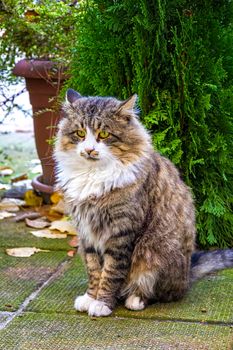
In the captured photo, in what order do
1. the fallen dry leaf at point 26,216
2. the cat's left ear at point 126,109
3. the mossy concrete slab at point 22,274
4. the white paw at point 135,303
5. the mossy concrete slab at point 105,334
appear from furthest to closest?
the fallen dry leaf at point 26,216 < the mossy concrete slab at point 22,274 < the white paw at point 135,303 < the cat's left ear at point 126,109 < the mossy concrete slab at point 105,334

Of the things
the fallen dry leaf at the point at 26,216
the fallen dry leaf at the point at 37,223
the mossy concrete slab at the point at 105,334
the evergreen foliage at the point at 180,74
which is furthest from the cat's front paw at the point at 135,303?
the fallen dry leaf at the point at 26,216

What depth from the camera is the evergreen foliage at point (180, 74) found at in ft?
14.6

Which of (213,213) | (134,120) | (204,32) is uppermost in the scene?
(204,32)

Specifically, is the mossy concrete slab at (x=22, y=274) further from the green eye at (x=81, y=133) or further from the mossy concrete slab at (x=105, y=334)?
the green eye at (x=81, y=133)

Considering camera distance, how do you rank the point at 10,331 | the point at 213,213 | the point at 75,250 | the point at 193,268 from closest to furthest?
1. the point at 10,331
2. the point at 193,268
3. the point at 213,213
4. the point at 75,250

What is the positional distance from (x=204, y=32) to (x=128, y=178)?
144 centimetres

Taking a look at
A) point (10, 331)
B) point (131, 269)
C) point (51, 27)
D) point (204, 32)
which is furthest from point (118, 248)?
point (51, 27)

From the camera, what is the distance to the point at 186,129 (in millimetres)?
4676

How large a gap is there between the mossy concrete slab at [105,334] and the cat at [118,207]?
0.17 metres

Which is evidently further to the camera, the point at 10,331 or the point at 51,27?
the point at 51,27

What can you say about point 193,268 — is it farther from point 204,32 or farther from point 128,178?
point 204,32

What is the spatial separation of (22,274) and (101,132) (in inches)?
52.9

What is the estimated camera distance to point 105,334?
11.1 feet

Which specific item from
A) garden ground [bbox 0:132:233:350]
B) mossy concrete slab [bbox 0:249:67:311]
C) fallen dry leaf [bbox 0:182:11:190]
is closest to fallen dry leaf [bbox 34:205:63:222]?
fallen dry leaf [bbox 0:182:11:190]
